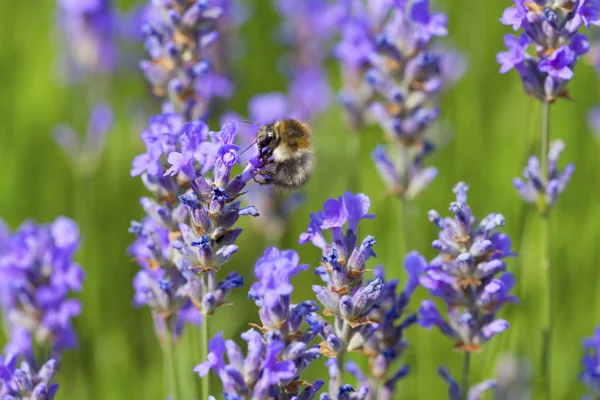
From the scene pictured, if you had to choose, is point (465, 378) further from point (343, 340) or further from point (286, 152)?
point (286, 152)

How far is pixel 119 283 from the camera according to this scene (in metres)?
4.21

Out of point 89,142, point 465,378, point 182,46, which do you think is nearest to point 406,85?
point 182,46

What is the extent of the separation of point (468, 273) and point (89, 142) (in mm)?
2732

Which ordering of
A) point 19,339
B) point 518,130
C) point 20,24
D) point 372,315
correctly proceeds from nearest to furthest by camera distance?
point 372,315
point 19,339
point 518,130
point 20,24

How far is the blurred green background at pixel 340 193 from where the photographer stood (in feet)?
11.2

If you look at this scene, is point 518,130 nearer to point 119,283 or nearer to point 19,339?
point 119,283

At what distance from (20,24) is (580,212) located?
13.1ft

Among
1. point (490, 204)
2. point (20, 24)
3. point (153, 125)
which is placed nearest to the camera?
point (153, 125)

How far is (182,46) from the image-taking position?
2.80 m

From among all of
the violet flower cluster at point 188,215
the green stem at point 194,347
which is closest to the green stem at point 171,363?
the violet flower cluster at point 188,215

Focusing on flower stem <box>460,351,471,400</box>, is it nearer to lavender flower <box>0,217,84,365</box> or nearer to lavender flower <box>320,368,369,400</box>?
lavender flower <box>320,368,369,400</box>

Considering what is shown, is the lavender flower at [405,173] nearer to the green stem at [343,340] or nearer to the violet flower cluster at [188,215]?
the violet flower cluster at [188,215]

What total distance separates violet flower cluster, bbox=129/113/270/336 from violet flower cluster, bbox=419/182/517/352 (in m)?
0.56

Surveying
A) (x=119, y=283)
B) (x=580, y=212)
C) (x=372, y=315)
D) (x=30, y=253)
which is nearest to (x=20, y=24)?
(x=119, y=283)
